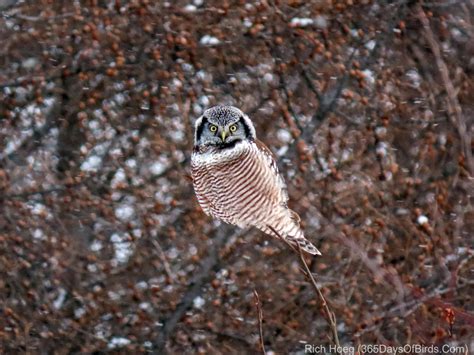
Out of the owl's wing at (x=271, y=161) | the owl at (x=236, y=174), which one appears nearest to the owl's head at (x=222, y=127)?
the owl at (x=236, y=174)

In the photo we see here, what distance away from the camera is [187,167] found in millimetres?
5547

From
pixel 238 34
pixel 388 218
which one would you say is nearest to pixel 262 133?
pixel 238 34

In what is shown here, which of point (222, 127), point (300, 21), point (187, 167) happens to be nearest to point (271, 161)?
point (222, 127)

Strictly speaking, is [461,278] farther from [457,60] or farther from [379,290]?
[457,60]

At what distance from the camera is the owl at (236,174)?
2.69m

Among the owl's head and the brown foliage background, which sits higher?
the owl's head

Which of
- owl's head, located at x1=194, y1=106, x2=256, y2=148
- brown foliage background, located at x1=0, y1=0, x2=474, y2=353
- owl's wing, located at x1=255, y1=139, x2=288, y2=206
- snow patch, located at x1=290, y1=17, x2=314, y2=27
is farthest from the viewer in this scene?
snow patch, located at x1=290, y1=17, x2=314, y2=27

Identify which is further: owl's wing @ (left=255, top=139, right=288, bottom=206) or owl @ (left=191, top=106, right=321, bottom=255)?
owl's wing @ (left=255, top=139, right=288, bottom=206)

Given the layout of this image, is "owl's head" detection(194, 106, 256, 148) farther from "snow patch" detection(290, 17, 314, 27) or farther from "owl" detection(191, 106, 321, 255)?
"snow patch" detection(290, 17, 314, 27)

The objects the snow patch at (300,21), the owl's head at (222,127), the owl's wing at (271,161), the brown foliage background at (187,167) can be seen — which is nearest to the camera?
the owl's head at (222,127)

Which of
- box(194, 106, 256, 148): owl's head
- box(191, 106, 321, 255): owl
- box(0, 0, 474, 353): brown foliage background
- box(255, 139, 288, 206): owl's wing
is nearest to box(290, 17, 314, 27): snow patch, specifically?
box(0, 0, 474, 353): brown foliage background

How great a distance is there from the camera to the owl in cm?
269

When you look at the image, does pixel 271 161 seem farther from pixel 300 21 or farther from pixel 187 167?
pixel 300 21

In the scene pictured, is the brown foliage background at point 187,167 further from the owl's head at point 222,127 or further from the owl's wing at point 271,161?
the owl's head at point 222,127
